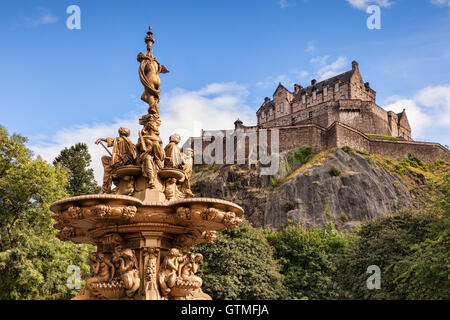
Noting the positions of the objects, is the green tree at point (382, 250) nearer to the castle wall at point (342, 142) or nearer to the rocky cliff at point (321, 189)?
the rocky cliff at point (321, 189)

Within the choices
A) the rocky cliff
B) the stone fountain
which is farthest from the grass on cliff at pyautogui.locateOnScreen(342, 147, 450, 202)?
the stone fountain

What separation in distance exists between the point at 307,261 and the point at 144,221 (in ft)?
105

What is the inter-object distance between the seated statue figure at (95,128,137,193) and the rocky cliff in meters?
52.8

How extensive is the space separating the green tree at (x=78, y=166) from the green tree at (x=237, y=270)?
21.5 m

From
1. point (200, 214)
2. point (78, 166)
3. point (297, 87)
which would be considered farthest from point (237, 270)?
point (297, 87)

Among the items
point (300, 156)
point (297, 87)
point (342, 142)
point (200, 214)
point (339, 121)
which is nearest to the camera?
point (200, 214)

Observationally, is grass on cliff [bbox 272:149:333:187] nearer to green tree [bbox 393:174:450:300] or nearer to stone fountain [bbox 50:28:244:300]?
green tree [bbox 393:174:450:300]

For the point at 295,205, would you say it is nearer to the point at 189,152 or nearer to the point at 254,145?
the point at 254,145

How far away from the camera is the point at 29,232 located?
81.6ft

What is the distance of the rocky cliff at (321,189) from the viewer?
63844 millimetres

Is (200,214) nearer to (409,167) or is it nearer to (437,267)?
(437,267)

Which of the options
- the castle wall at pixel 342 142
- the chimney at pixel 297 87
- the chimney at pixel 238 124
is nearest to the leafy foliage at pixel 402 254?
the castle wall at pixel 342 142
